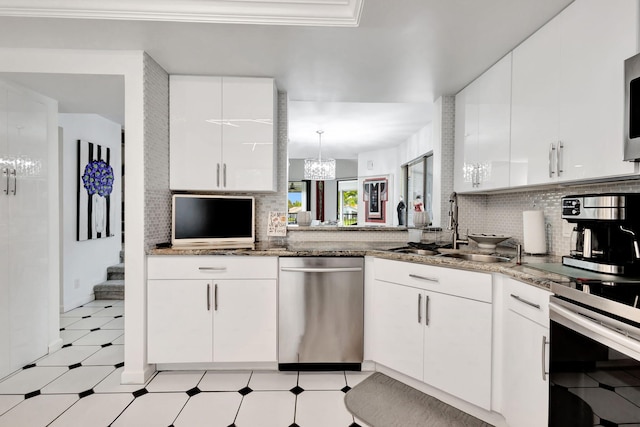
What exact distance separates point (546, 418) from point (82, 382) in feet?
9.06

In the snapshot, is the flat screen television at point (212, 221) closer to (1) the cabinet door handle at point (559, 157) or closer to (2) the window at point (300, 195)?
(1) the cabinet door handle at point (559, 157)

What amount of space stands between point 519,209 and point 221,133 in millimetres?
2410

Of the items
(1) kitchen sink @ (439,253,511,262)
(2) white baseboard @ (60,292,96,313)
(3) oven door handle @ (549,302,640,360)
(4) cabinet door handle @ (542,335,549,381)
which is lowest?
(2) white baseboard @ (60,292,96,313)

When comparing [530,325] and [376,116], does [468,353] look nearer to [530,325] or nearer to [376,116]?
[530,325]

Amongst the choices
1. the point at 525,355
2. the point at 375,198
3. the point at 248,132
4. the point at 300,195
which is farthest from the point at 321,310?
the point at 300,195

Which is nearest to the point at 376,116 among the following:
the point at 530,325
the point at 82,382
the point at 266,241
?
the point at 266,241

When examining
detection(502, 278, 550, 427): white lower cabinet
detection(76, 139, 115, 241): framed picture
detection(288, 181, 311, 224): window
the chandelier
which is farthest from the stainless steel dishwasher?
detection(288, 181, 311, 224): window

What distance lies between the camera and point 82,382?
7.36ft

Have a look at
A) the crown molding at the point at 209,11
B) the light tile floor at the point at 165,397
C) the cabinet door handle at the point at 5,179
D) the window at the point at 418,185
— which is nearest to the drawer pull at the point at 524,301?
the light tile floor at the point at 165,397

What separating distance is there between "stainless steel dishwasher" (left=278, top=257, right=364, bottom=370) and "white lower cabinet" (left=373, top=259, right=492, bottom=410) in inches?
6.5

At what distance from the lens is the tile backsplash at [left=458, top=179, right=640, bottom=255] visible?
1.93m

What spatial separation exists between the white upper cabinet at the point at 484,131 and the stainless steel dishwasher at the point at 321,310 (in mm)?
1122

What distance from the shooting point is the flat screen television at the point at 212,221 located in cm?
250

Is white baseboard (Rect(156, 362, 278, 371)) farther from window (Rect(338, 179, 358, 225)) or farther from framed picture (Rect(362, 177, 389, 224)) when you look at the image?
window (Rect(338, 179, 358, 225))
